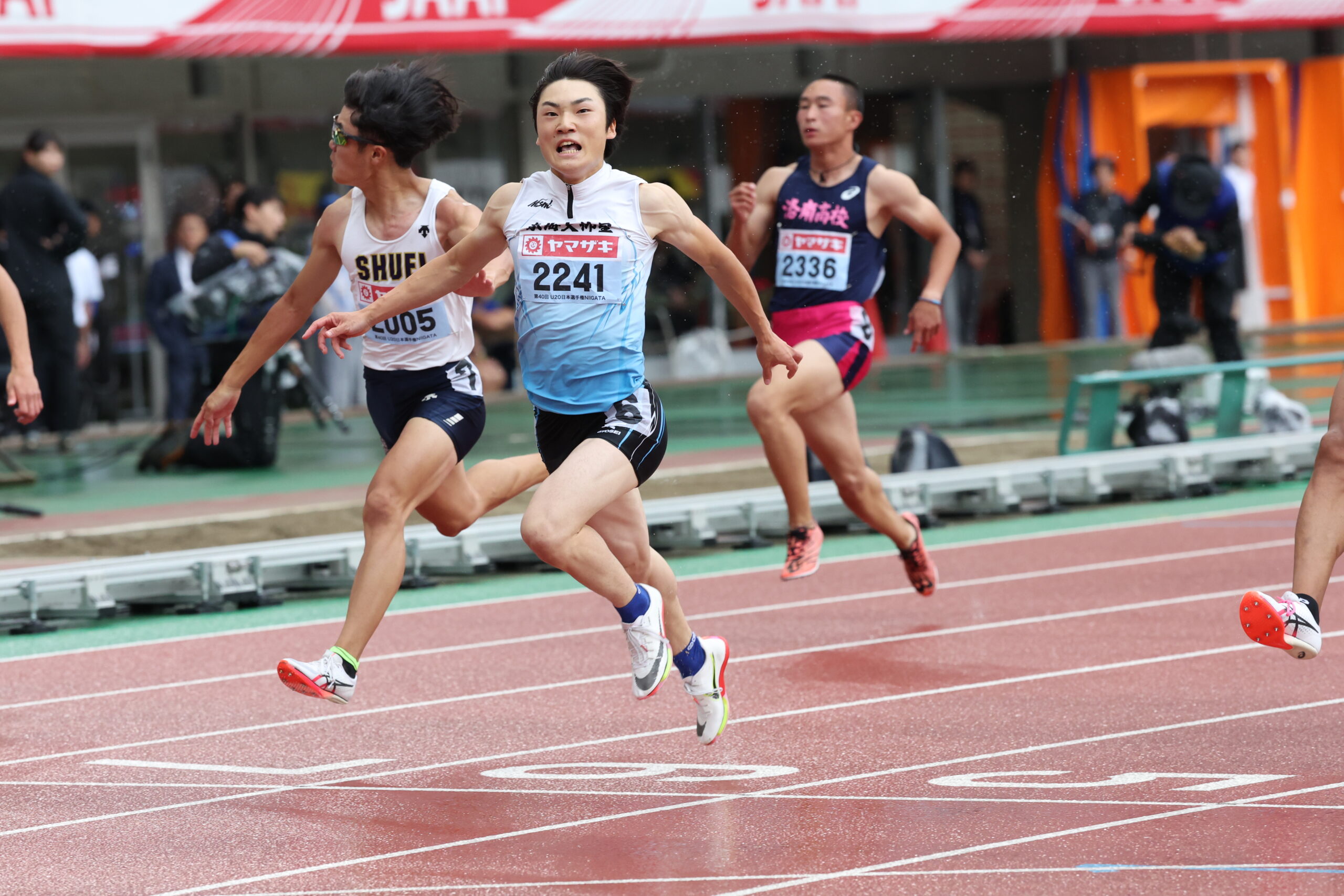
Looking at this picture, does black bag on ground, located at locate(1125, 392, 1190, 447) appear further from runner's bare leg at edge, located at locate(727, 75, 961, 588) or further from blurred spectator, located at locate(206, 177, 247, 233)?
blurred spectator, located at locate(206, 177, 247, 233)

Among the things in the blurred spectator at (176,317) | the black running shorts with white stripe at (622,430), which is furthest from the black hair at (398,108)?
the blurred spectator at (176,317)

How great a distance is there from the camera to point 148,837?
208 inches

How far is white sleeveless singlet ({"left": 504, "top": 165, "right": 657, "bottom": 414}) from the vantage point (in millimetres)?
5926

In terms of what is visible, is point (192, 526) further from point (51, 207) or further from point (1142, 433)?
point (1142, 433)

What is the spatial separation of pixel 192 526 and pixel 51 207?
3972mm

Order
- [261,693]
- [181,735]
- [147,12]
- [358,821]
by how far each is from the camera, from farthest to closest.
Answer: [147,12] → [261,693] → [181,735] → [358,821]

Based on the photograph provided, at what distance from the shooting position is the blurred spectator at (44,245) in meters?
14.2

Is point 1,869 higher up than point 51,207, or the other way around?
point 51,207

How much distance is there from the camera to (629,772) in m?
5.88

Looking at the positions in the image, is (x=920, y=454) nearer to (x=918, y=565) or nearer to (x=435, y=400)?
(x=918, y=565)

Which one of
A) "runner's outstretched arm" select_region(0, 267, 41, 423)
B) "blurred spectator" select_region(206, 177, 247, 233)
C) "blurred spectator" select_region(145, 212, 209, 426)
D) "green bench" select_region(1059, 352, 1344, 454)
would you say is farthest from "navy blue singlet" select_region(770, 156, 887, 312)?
"blurred spectator" select_region(145, 212, 209, 426)

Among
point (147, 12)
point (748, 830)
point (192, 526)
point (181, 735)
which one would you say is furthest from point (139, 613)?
point (147, 12)

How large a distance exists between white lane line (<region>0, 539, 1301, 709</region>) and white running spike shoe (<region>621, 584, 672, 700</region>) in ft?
8.26

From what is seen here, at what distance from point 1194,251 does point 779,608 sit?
22.7 ft
